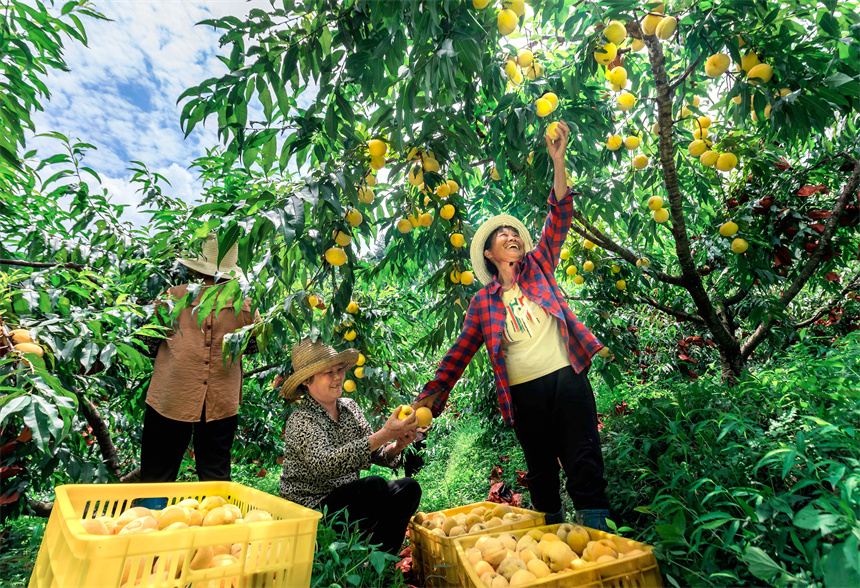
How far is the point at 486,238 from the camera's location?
7.88ft

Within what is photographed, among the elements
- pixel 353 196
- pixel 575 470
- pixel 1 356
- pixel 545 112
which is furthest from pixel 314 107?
pixel 575 470

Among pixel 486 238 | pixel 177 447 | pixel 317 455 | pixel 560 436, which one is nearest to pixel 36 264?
pixel 177 447

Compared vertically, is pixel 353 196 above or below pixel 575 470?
above

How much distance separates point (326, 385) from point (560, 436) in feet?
3.40

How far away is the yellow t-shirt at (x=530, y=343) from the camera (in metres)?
1.93

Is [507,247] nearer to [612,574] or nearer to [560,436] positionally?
[560,436]

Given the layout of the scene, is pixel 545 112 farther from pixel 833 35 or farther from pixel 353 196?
pixel 833 35

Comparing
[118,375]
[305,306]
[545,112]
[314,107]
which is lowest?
[118,375]

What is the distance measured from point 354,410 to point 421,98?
1435 millimetres

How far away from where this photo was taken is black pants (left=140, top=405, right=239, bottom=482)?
95.2 inches

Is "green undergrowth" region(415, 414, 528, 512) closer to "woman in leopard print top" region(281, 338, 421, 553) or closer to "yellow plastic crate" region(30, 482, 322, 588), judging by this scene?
"woman in leopard print top" region(281, 338, 421, 553)

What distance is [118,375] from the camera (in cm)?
279

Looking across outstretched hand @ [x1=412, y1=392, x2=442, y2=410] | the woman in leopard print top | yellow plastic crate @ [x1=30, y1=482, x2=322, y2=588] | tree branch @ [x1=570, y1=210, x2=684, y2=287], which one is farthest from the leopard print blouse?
tree branch @ [x1=570, y1=210, x2=684, y2=287]

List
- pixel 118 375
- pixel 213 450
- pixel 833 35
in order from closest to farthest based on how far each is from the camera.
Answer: pixel 833 35 < pixel 213 450 < pixel 118 375
